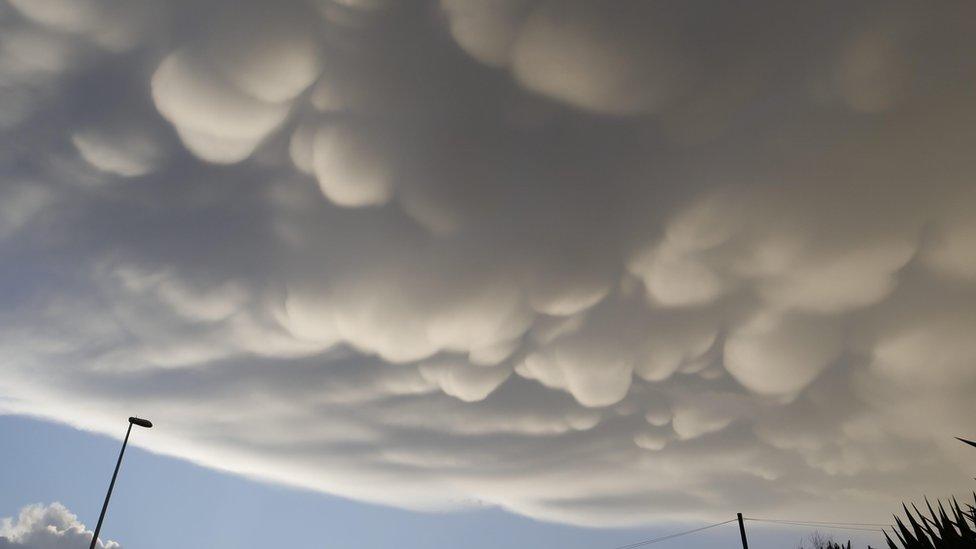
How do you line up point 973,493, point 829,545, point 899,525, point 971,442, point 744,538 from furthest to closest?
point 829,545 → point 744,538 → point 899,525 → point 973,493 → point 971,442

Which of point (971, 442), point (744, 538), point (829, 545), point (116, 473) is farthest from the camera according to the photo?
point (829, 545)

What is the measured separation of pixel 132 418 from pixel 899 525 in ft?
127

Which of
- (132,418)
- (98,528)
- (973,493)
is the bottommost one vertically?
(98,528)

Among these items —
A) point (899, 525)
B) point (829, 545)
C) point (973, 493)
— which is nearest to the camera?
point (973, 493)

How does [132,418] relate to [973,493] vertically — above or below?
above

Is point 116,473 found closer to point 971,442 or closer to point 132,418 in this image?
point 132,418

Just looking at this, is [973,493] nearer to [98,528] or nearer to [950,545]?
[950,545]

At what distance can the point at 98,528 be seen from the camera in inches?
1156

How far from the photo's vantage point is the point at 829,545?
133 ft

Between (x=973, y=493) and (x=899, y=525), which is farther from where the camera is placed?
(x=899, y=525)

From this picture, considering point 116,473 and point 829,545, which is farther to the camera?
point 829,545

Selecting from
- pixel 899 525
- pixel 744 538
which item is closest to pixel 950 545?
pixel 899 525

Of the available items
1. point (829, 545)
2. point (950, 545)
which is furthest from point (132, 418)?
point (829, 545)

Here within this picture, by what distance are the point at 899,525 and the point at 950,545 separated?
4053 millimetres
